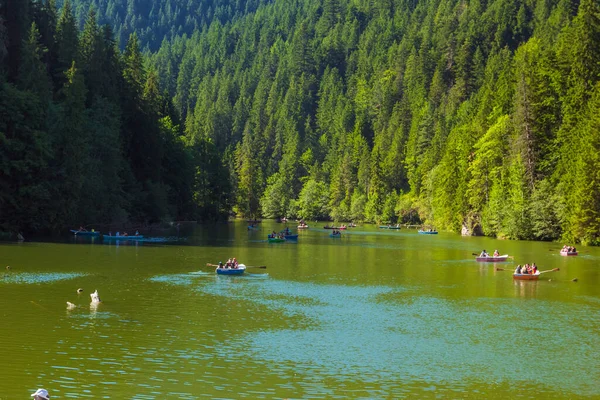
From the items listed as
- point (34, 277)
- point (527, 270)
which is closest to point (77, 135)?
point (34, 277)

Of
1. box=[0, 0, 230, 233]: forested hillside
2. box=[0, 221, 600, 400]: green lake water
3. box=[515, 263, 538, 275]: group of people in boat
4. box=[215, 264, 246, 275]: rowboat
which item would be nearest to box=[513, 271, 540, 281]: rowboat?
box=[515, 263, 538, 275]: group of people in boat

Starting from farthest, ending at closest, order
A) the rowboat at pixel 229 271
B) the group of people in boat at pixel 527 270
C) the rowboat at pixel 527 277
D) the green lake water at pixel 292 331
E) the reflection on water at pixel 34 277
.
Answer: the group of people in boat at pixel 527 270 → the rowboat at pixel 527 277 → the rowboat at pixel 229 271 → the reflection on water at pixel 34 277 → the green lake water at pixel 292 331

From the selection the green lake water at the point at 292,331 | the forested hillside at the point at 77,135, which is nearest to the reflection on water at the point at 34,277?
the green lake water at the point at 292,331

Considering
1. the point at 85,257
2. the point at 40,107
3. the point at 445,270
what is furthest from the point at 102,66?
the point at 445,270

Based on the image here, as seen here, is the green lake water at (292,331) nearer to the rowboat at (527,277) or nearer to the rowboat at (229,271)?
the rowboat at (527,277)

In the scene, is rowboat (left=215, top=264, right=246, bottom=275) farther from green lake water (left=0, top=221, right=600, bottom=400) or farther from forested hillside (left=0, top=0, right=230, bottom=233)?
forested hillside (left=0, top=0, right=230, bottom=233)

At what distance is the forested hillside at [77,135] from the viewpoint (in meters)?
87.9

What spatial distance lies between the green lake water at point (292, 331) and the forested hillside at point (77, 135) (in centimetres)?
1848

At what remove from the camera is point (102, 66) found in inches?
4850

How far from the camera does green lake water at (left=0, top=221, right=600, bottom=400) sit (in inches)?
1153

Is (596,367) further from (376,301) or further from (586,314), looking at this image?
(376,301)

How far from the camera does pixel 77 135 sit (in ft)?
317

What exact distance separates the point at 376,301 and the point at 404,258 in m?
33.3

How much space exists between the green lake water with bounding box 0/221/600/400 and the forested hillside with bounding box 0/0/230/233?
18.5 metres
